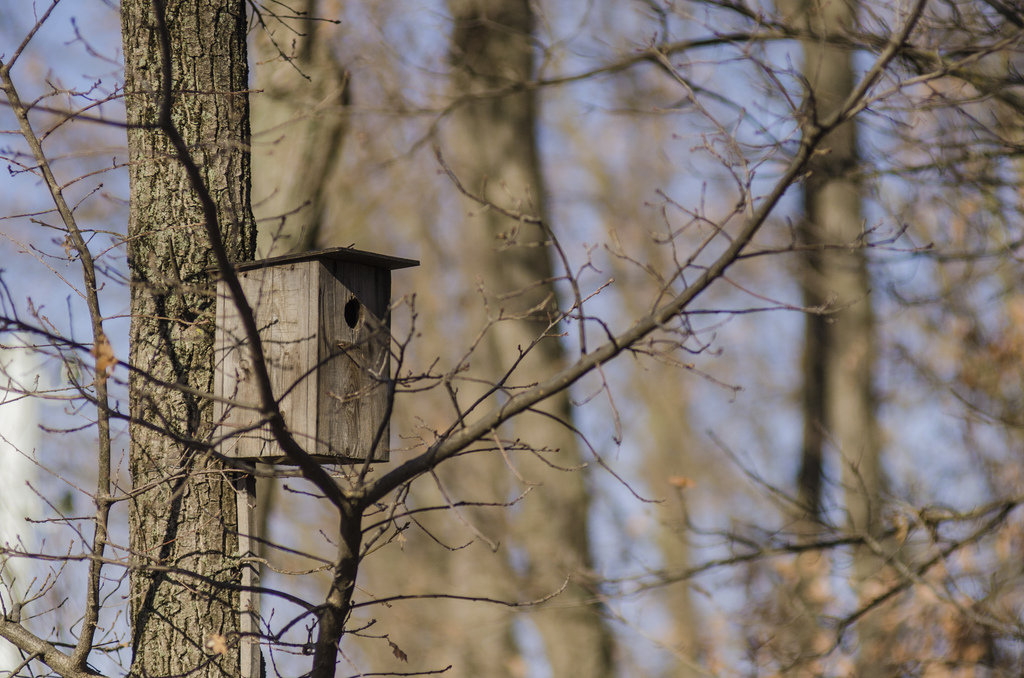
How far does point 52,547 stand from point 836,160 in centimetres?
405

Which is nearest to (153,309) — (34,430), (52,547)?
(52,547)

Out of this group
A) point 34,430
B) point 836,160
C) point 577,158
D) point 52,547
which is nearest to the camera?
point 52,547

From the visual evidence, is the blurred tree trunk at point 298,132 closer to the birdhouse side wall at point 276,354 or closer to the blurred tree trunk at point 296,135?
the blurred tree trunk at point 296,135

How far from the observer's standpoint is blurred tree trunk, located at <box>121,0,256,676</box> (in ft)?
9.75

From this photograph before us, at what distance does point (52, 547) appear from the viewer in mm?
3840

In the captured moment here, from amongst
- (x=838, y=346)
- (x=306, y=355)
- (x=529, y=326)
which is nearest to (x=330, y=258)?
(x=306, y=355)

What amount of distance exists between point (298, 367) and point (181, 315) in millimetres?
376

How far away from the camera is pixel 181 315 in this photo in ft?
10.2

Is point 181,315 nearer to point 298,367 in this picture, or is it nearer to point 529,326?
point 298,367

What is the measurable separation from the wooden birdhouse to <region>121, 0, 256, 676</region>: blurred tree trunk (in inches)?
3.7

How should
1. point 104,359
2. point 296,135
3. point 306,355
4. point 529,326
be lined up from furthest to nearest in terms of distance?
point 529,326
point 296,135
point 306,355
point 104,359

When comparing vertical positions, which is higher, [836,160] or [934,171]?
[836,160]

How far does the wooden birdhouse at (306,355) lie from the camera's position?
3044 mm

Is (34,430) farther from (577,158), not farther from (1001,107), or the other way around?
(577,158)
